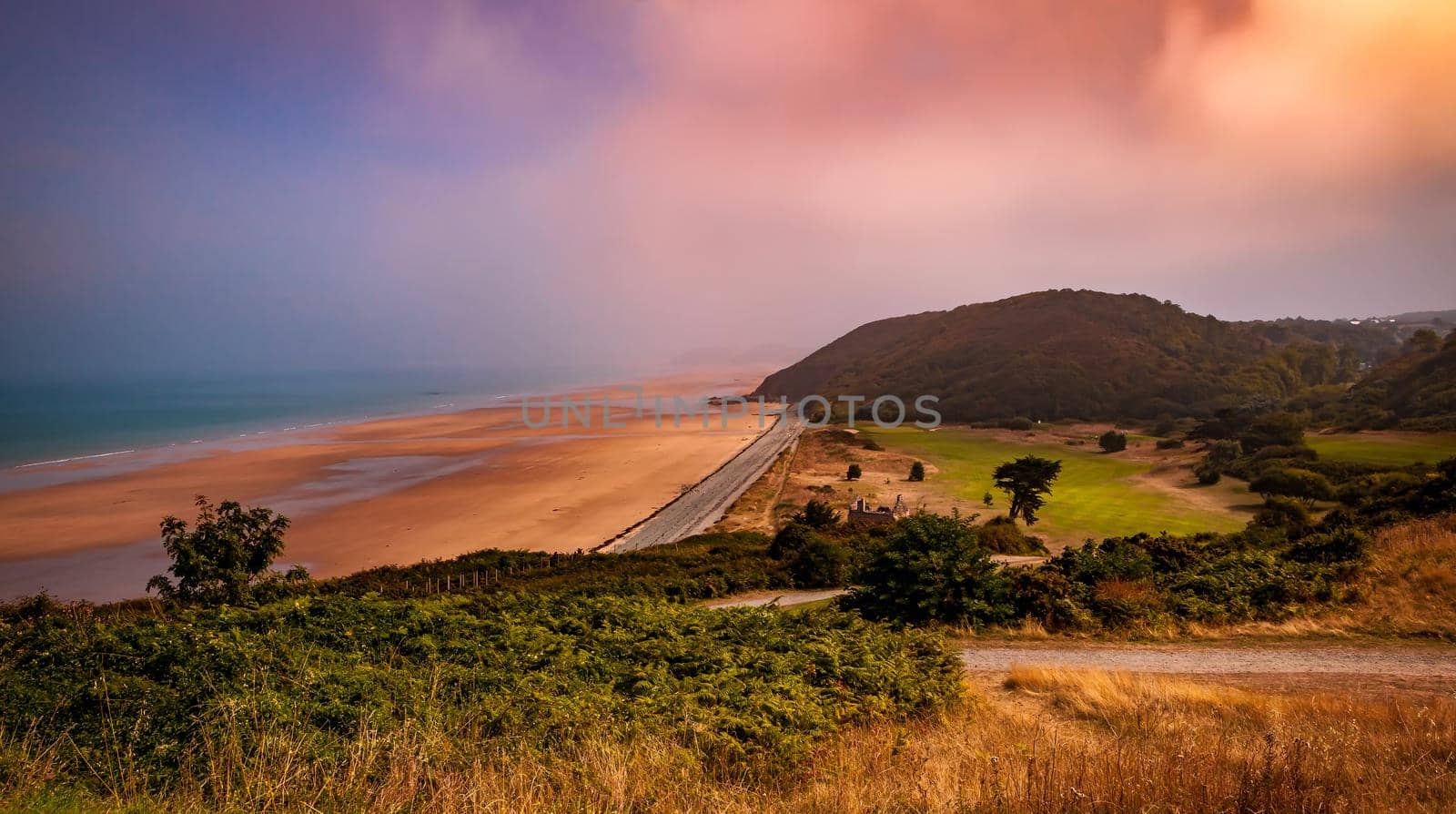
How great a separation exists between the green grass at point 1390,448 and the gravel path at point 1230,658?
127 ft

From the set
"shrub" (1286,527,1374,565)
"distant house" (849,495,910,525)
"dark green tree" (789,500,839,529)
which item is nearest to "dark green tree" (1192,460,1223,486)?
"distant house" (849,495,910,525)

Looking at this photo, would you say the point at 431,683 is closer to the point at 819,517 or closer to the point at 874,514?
the point at 819,517

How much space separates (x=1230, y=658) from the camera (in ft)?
32.9

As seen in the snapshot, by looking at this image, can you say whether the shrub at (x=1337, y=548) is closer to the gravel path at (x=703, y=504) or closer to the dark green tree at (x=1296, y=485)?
the dark green tree at (x=1296, y=485)

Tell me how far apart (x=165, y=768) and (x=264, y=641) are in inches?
100

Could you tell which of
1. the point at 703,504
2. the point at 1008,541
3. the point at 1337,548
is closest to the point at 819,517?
the point at 1008,541

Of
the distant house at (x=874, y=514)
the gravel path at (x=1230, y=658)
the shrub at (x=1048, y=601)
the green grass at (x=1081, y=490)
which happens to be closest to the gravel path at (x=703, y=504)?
the distant house at (x=874, y=514)

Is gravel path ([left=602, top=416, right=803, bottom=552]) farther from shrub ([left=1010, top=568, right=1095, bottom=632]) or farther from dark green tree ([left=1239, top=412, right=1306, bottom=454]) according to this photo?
dark green tree ([left=1239, top=412, right=1306, bottom=454])

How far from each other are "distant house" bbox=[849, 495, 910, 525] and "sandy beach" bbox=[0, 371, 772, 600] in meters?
12.8

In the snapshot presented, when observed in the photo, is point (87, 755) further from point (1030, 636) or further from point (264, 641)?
point (1030, 636)

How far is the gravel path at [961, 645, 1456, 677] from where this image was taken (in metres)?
9.20

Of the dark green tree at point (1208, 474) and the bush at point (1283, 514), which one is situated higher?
the bush at point (1283, 514)

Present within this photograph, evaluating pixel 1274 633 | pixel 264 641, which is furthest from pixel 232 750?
pixel 1274 633

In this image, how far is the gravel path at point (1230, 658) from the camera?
9203mm
